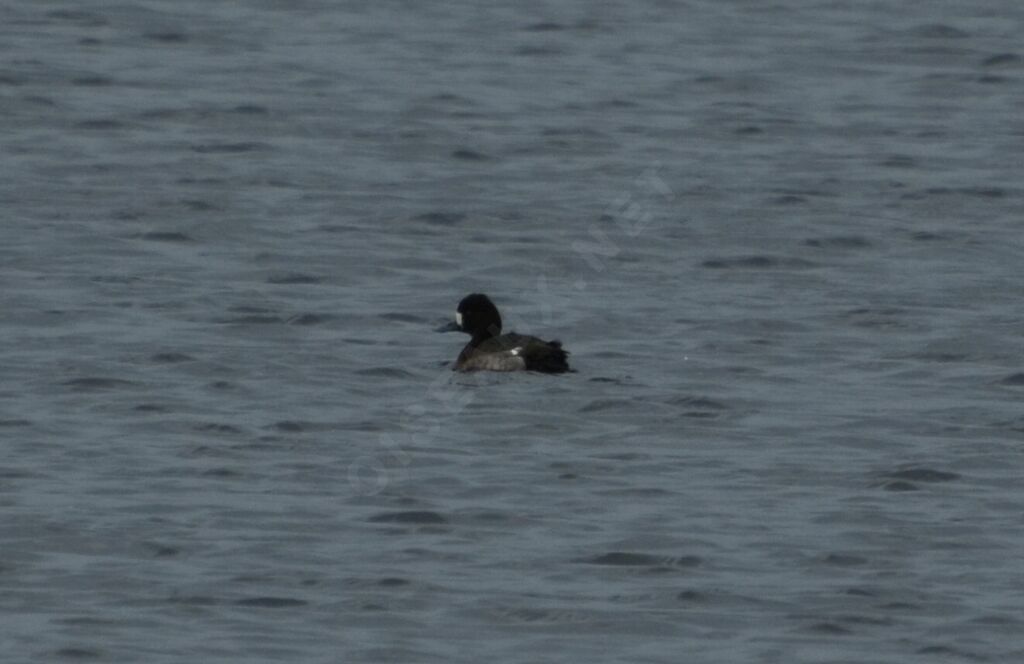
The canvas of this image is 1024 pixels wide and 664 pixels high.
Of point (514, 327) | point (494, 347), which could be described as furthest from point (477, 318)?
point (514, 327)

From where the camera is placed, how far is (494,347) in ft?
59.0

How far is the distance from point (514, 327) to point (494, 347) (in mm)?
1884

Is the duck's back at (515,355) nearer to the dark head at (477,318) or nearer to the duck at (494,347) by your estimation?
the duck at (494,347)

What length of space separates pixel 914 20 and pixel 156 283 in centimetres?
1577

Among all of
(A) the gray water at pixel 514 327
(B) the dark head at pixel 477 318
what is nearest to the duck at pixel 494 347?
(B) the dark head at pixel 477 318

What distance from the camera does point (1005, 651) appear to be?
38.7 feet

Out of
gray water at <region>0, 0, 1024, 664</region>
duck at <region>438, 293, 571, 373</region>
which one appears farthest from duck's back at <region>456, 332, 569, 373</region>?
gray water at <region>0, 0, 1024, 664</region>

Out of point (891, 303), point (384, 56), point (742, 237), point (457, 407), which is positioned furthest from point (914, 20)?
point (457, 407)

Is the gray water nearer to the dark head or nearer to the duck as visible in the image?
the duck

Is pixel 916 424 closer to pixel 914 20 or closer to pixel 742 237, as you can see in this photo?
pixel 742 237

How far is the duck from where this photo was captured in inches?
691

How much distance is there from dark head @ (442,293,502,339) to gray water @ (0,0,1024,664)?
343 mm

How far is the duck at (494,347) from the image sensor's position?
1756cm

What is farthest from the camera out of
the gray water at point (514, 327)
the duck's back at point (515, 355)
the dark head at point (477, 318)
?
the dark head at point (477, 318)
